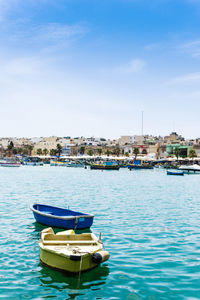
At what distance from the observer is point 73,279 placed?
12.1 metres

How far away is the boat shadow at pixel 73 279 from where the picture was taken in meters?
11.6

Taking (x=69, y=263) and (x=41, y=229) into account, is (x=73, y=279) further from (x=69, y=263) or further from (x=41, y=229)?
(x=41, y=229)

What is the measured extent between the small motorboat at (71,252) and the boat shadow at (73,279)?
22 centimetres

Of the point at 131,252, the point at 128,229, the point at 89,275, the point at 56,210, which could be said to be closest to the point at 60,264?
the point at 89,275

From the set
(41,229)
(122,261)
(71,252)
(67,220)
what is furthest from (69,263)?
(41,229)

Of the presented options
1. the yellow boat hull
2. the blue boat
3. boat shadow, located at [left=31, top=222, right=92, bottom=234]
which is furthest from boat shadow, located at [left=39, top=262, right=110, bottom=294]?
boat shadow, located at [left=31, top=222, right=92, bottom=234]

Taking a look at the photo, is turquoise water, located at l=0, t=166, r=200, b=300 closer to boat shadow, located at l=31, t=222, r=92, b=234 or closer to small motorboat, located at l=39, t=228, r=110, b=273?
boat shadow, located at l=31, t=222, r=92, b=234

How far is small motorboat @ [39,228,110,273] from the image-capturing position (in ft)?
39.6

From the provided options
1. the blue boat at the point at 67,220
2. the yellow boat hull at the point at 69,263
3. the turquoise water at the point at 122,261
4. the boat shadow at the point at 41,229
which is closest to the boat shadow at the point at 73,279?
the turquoise water at the point at 122,261

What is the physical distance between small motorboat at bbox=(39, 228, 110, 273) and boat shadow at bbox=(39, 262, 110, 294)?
219mm

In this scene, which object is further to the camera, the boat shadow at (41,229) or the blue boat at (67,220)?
the boat shadow at (41,229)

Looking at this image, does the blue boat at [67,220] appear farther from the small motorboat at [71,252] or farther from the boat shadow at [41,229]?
the small motorboat at [71,252]

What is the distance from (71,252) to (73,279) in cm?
97

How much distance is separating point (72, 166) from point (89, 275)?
413ft
